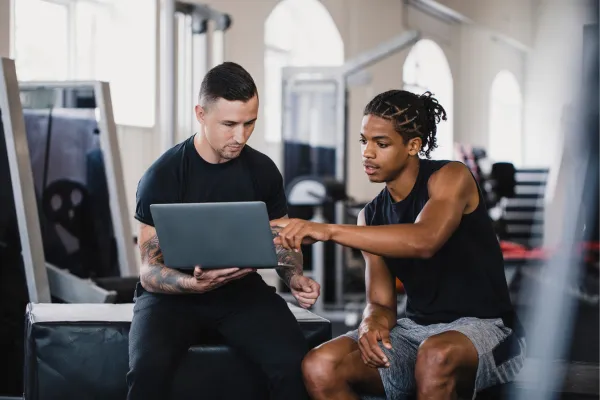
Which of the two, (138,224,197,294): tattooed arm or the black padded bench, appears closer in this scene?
(138,224,197,294): tattooed arm

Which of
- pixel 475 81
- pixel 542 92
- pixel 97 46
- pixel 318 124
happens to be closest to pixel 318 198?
pixel 318 124

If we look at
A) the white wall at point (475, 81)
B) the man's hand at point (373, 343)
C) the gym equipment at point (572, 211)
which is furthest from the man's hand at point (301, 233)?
the white wall at point (475, 81)

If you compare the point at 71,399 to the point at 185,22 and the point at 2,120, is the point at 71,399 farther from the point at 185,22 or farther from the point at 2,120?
the point at 185,22

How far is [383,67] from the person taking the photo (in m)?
8.93

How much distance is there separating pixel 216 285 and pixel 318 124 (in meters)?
4.24

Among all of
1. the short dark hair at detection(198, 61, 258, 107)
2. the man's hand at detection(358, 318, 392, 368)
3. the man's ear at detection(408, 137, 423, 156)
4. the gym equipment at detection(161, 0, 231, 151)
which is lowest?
the man's hand at detection(358, 318, 392, 368)

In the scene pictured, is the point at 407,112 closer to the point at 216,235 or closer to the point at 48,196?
the point at 216,235

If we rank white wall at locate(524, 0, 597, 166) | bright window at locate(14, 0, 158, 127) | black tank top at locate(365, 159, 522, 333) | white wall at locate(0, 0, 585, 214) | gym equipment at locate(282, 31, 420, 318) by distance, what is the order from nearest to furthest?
black tank top at locate(365, 159, 522, 333) → bright window at locate(14, 0, 158, 127) → gym equipment at locate(282, 31, 420, 318) → white wall at locate(0, 0, 585, 214) → white wall at locate(524, 0, 597, 166)

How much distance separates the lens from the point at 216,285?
206 cm

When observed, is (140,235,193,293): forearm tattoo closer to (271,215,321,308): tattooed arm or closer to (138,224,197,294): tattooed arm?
(138,224,197,294): tattooed arm

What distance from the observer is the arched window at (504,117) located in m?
10.2

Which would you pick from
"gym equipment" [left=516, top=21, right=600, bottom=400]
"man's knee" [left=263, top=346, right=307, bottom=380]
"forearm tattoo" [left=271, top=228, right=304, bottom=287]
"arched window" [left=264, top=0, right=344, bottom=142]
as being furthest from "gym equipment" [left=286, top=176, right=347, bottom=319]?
"man's knee" [left=263, top=346, right=307, bottom=380]

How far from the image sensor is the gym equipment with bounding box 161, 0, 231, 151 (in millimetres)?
4637

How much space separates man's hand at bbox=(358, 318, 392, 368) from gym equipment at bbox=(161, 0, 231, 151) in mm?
2701
